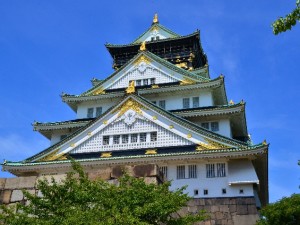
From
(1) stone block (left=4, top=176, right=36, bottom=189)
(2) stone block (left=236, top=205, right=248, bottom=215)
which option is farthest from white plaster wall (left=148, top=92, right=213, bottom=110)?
(1) stone block (left=4, top=176, right=36, bottom=189)

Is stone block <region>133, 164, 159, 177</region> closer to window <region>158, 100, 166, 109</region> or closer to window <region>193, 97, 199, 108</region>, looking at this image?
window <region>193, 97, 199, 108</region>

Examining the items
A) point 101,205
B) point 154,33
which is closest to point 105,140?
point 101,205

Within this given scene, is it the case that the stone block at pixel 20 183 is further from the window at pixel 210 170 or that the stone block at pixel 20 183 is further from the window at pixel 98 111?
the window at pixel 98 111

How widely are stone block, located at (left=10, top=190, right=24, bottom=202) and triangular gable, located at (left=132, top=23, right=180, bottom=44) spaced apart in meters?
29.6

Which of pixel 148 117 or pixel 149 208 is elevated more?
pixel 148 117

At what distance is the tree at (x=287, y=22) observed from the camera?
734cm

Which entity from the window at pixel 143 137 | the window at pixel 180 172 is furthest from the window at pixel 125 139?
the window at pixel 180 172

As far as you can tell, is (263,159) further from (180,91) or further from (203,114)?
(180,91)

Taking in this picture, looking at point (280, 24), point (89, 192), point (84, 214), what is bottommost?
point (84, 214)

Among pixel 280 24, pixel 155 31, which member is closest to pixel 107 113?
pixel 155 31

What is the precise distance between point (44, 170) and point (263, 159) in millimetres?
14165

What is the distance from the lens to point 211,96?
30.1m

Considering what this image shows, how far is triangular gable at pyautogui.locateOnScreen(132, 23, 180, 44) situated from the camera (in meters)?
40.1

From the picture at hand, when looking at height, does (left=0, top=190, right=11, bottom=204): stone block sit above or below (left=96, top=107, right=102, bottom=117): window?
below
